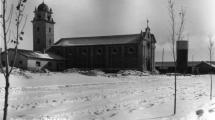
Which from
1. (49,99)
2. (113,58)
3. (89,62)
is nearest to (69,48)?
(89,62)

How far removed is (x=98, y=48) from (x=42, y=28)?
1385 centimetres

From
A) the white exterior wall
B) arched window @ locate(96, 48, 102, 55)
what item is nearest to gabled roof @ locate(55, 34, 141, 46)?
arched window @ locate(96, 48, 102, 55)

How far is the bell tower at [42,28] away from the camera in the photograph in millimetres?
66000

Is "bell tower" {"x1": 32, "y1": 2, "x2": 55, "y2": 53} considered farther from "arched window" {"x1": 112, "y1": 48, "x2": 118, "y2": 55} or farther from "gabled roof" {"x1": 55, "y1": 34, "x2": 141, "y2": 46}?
"arched window" {"x1": 112, "y1": 48, "x2": 118, "y2": 55}

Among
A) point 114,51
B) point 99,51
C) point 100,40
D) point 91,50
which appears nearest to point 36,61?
point 91,50

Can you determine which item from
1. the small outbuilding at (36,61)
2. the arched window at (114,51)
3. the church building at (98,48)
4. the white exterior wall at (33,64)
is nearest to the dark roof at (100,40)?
the church building at (98,48)

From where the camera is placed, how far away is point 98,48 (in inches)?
2485

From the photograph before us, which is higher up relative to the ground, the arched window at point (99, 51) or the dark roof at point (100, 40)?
the dark roof at point (100, 40)

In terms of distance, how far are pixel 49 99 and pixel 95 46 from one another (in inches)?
1853

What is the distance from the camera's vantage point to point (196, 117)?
9.18 meters

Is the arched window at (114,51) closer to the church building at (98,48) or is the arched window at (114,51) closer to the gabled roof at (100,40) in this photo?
the church building at (98,48)

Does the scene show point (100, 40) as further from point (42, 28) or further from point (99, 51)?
point (42, 28)

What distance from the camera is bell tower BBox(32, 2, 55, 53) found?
66.0 metres

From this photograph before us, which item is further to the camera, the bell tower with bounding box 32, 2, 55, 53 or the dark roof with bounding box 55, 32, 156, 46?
the bell tower with bounding box 32, 2, 55, 53
